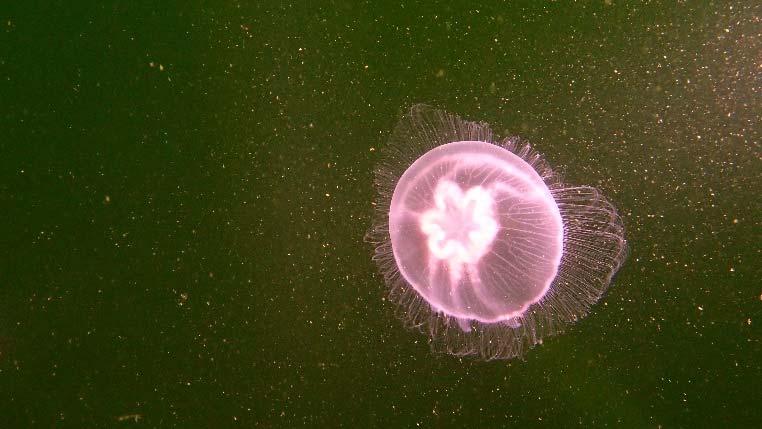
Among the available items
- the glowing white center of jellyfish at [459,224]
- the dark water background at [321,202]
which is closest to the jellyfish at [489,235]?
the glowing white center of jellyfish at [459,224]

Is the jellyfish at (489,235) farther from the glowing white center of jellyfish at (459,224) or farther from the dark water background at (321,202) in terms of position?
the dark water background at (321,202)

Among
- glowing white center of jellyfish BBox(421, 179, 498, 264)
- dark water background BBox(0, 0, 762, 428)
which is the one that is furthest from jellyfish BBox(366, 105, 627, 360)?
dark water background BBox(0, 0, 762, 428)

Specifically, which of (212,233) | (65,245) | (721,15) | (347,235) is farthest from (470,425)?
(65,245)

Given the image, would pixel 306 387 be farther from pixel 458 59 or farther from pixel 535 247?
pixel 458 59

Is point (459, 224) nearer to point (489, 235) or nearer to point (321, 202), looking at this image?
point (489, 235)

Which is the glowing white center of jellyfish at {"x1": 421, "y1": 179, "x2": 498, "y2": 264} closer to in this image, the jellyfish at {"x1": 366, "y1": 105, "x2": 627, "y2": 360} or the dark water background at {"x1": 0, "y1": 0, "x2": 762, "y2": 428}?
the jellyfish at {"x1": 366, "y1": 105, "x2": 627, "y2": 360}
